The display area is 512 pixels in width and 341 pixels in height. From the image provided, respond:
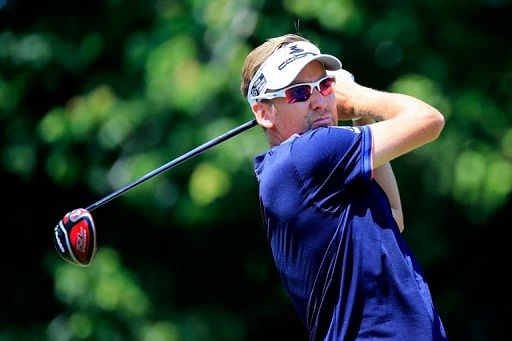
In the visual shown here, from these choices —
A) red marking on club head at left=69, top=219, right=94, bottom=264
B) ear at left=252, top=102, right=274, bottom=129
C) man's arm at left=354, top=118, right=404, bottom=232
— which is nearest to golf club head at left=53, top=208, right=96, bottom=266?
red marking on club head at left=69, top=219, right=94, bottom=264

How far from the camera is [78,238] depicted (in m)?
3.42

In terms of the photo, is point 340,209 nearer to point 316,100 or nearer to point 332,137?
point 332,137

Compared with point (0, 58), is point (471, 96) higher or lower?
lower

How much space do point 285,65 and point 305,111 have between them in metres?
0.13

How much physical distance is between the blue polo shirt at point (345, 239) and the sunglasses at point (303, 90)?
0.12 meters

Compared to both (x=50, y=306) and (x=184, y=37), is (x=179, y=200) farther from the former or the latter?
(x=50, y=306)

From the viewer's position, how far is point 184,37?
6.17 metres

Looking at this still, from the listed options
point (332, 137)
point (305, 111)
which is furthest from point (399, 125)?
point (305, 111)

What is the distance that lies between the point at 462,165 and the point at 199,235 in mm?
1806

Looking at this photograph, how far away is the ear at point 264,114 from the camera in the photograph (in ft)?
10.1

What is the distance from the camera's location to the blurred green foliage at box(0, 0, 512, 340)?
609cm

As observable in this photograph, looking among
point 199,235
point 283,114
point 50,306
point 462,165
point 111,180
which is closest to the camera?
point 283,114

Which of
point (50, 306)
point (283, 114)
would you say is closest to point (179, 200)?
point (50, 306)

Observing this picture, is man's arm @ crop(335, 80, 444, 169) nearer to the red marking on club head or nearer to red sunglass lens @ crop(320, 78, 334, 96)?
red sunglass lens @ crop(320, 78, 334, 96)
